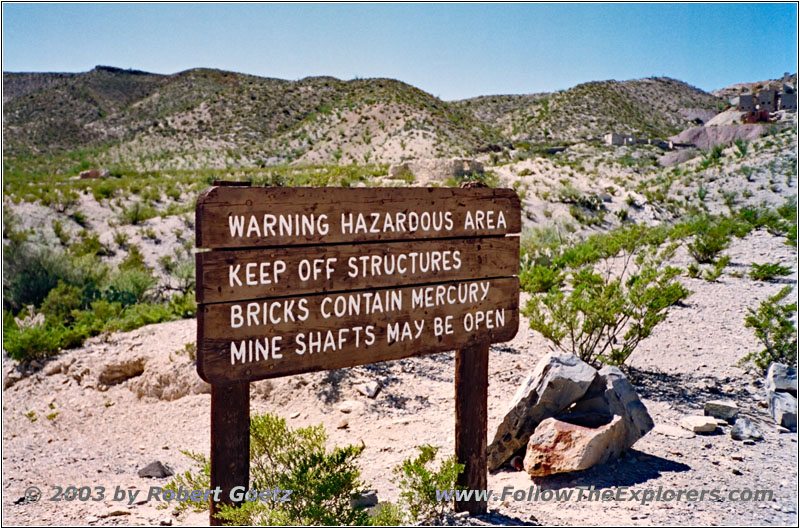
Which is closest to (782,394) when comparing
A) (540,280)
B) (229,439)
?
(540,280)

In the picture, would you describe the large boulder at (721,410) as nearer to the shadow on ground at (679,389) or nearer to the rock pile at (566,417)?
the shadow on ground at (679,389)

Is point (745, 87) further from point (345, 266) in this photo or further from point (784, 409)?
point (345, 266)

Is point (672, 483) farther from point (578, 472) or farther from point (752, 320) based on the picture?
point (752, 320)

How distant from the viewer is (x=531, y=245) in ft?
47.4

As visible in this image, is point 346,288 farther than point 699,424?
No

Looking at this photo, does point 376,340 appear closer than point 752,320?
Yes

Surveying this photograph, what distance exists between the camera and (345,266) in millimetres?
3467

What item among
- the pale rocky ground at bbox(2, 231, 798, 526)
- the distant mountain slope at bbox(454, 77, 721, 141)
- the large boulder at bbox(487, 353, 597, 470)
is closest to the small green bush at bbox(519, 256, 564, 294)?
the pale rocky ground at bbox(2, 231, 798, 526)

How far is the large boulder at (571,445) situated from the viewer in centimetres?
459

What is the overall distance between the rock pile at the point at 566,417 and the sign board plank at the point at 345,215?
1.51 metres

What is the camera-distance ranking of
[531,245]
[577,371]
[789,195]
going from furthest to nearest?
[789,195] < [531,245] < [577,371]

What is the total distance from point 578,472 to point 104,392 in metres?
5.43

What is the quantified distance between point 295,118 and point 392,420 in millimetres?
56311

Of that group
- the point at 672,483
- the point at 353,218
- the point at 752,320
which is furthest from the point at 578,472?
the point at 752,320
